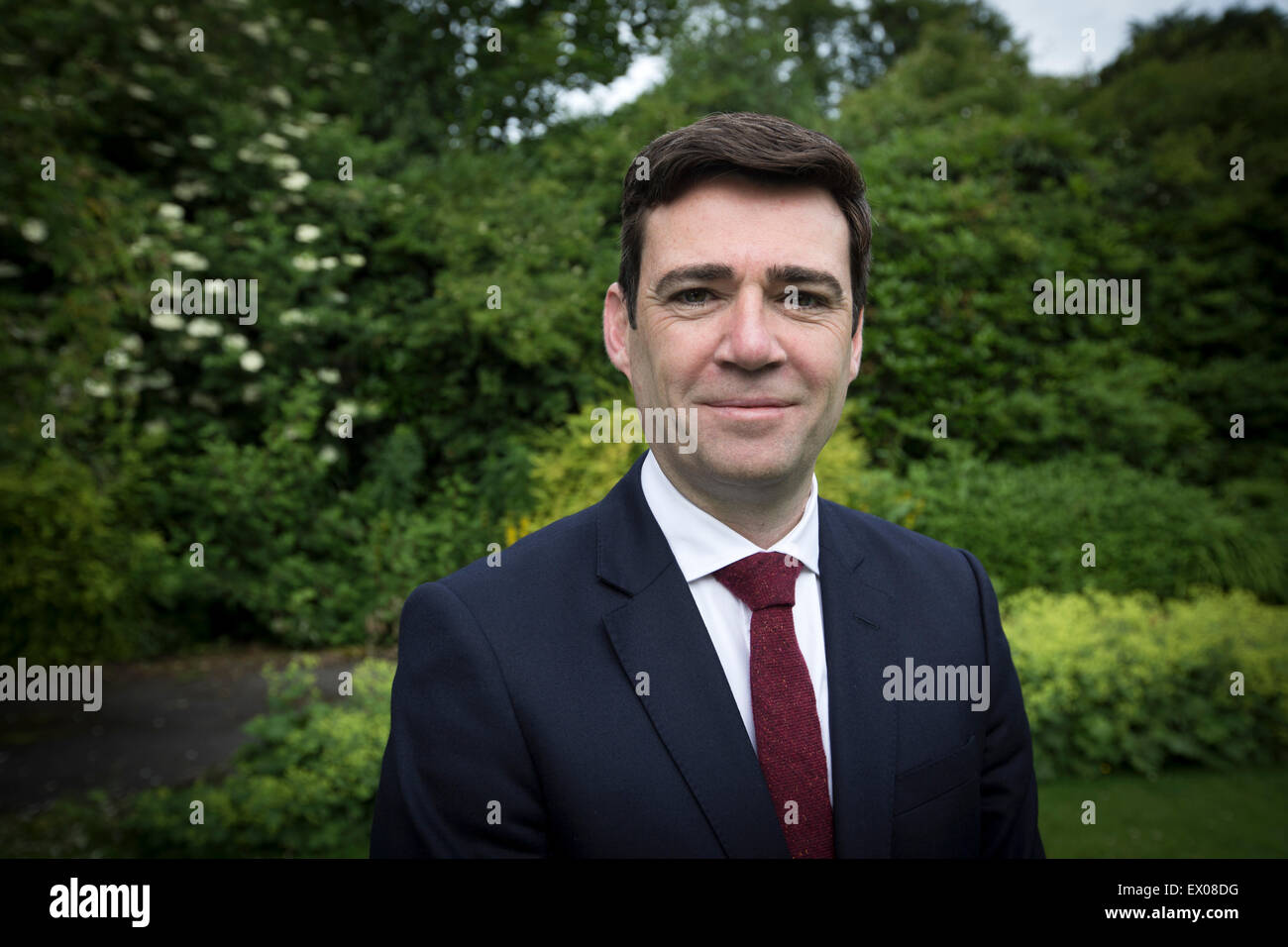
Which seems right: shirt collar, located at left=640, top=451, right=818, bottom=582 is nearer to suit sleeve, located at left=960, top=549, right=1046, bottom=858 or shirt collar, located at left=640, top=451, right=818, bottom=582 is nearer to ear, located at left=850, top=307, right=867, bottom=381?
ear, located at left=850, top=307, right=867, bottom=381

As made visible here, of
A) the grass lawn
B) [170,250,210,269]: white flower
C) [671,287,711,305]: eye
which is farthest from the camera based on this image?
[170,250,210,269]: white flower

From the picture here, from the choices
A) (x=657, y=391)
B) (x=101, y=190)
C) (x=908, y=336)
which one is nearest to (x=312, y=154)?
(x=101, y=190)

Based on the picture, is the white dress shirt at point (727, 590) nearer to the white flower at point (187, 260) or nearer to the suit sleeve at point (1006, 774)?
the suit sleeve at point (1006, 774)

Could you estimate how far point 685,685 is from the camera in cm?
157

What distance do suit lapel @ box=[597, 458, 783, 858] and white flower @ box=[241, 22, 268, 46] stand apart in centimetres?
853

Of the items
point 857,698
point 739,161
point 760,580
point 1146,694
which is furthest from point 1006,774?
point 1146,694

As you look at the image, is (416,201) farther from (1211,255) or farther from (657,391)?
(1211,255)

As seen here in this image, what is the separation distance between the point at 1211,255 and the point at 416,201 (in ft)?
27.1

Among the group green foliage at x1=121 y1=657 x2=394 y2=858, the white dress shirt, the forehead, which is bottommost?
green foliage at x1=121 y1=657 x2=394 y2=858

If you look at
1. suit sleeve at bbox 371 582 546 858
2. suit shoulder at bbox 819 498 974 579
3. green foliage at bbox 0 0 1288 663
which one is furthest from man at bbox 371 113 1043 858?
green foliage at bbox 0 0 1288 663

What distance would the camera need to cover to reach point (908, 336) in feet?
24.9

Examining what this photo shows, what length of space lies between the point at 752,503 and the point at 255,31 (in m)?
8.67

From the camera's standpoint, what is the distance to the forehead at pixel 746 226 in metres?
1.62

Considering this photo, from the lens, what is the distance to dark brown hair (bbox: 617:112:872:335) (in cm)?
161
